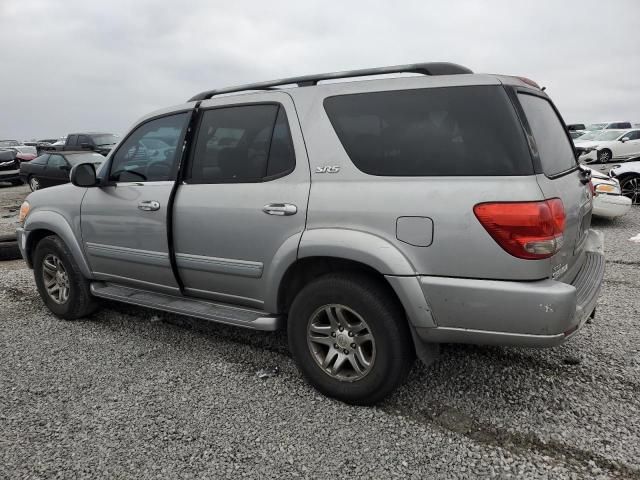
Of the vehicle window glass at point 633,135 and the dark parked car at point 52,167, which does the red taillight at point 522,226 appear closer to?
the dark parked car at point 52,167

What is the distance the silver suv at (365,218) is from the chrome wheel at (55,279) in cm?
88

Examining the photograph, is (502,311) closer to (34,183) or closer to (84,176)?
(84,176)

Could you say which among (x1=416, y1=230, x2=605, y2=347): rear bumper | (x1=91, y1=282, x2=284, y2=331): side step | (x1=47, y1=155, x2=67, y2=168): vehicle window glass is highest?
(x1=47, y1=155, x2=67, y2=168): vehicle window glass

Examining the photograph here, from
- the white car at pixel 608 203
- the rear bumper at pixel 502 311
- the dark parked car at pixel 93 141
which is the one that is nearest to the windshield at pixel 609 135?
the white car at pixel 608 203

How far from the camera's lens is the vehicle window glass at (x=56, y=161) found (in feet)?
47.3

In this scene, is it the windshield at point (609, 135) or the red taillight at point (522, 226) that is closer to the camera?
the red taillight at point (522, 226)

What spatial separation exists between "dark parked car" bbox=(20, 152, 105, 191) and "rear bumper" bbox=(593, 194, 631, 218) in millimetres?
12287

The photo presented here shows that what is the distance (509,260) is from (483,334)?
15.7 inches

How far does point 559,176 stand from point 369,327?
4.33 ft

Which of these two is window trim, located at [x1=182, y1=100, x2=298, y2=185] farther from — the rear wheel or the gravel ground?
the rear wheel

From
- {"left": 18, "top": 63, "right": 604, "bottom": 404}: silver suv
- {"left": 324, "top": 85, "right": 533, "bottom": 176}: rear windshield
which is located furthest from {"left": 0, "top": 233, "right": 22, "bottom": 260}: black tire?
{"left": 324, "top": 85, "right": 533, "bottom": 176}: rear windshield

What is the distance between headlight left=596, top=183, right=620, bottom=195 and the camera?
8.27 meters

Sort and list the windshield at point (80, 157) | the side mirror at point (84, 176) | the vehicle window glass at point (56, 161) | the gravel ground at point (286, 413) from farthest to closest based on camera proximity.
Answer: the vehicle window glass at point (56, 161) < the windshield at point (80, 157) < the side mirror at point (84, 176) < the gravel ground at point (286, 413)

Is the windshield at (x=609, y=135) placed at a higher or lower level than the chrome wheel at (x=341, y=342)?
lower
